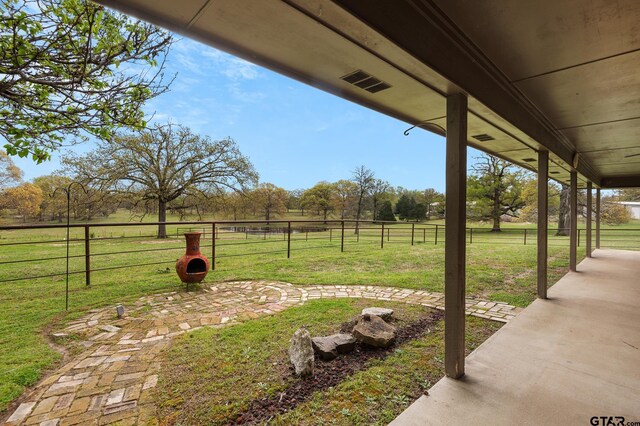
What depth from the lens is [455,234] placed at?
1.91m

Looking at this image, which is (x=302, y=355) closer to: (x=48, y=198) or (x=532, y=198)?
(x=48, y=198)

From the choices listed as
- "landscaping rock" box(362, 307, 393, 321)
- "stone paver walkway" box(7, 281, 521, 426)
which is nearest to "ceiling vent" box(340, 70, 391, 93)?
"landscaping rock" box(362, 307, 393, 321)

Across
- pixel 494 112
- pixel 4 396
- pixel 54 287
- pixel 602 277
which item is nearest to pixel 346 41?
pixel 494 112

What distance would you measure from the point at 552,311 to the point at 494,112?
259cm

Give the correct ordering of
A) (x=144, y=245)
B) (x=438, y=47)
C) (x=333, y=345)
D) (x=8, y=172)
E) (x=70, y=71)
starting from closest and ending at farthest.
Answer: (x=438, y=47) → (x=333, y=345) → (x=70, y=71) → (x=144, y=245) → (x=8, y=172)

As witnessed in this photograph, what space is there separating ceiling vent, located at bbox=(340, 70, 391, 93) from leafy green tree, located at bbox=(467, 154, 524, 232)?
19041mm

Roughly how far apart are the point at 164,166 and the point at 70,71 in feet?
38.9

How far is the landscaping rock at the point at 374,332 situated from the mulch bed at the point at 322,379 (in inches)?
1.8

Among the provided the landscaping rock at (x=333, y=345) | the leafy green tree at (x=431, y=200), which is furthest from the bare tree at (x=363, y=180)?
the landscaping rock at (x=333, y=345)

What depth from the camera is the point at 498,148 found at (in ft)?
11.7

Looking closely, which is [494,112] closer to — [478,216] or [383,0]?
[383,0]

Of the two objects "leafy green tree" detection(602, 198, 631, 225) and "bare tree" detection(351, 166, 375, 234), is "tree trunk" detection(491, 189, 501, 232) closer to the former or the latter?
"leafy green tree" detection(602, 198, 631, 225)

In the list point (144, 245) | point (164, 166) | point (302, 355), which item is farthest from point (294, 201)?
point (302, 355)

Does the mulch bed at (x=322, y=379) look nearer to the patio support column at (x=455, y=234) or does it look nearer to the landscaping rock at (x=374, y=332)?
the landscaping rock at (x=374, y=332)
